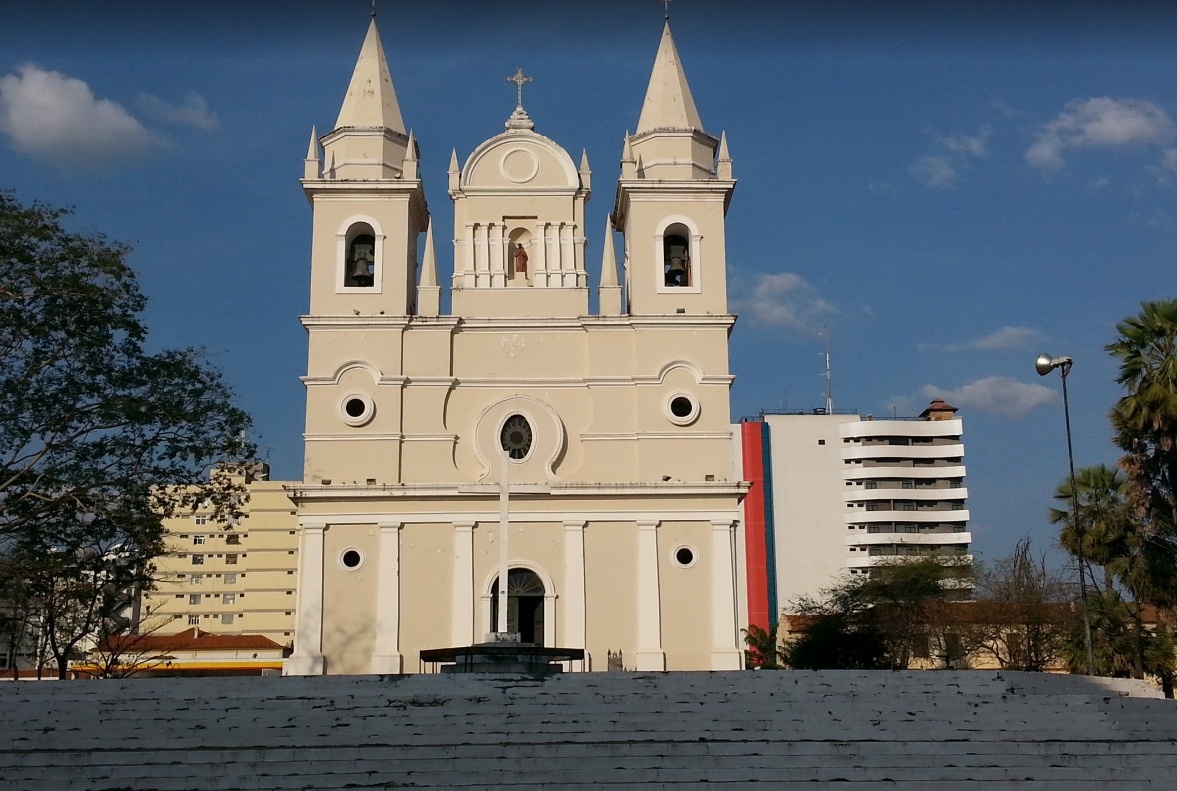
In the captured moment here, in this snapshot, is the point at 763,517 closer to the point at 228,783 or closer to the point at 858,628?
the point at 858,628

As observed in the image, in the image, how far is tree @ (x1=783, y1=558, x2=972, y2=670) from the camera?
1396 inches

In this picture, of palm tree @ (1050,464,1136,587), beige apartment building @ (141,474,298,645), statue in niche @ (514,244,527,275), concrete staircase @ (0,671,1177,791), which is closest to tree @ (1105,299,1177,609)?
palm tree @ (1050,464,1136,587)

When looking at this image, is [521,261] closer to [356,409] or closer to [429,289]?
[429,289]

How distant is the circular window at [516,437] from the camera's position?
30539 millimetres

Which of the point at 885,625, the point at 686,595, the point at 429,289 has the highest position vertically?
the point at 429,289

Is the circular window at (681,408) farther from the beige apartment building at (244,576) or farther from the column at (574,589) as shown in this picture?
the beige apartment building at (244,576)

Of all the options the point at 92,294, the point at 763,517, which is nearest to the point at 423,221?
the point at 92,294

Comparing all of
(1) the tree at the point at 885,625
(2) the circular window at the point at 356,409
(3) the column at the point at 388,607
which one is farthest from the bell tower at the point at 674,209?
(1) the tree at the point at 885,625

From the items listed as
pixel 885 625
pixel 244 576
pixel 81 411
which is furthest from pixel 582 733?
pixel 244 576

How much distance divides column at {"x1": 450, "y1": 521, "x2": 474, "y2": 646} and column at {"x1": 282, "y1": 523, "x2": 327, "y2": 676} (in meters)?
2.92

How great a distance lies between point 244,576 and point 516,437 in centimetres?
4758

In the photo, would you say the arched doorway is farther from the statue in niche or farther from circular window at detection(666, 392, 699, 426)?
the statue in niche

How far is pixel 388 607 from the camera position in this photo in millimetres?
29125

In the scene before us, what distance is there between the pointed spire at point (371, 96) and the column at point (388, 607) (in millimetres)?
10010
